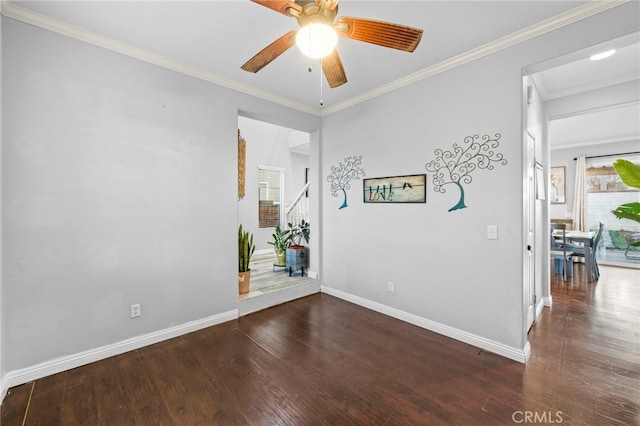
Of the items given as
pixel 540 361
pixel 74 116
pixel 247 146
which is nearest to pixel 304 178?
pixel 247 146

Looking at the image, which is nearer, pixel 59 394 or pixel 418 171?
pixel 59 394

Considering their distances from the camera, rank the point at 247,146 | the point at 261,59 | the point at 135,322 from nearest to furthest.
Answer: the point at 261,59, the point at 135,322, the point at 247,146

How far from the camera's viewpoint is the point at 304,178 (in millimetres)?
7379

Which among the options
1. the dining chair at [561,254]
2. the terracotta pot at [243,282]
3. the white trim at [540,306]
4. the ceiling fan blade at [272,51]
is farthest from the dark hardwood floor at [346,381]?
the ceiling fan blade at [272,51]

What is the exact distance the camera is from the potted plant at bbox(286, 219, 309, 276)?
14.4 ft

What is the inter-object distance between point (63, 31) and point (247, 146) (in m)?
4.09

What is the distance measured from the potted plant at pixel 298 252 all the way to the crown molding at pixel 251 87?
2227 millimetres

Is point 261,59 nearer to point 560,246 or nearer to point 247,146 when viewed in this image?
point 247,146

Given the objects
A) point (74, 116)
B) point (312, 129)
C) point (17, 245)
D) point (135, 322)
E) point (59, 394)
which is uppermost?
point (312, 129)

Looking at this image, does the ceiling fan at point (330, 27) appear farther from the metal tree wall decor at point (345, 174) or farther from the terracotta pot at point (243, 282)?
the terracotta pot at point (243, 282)

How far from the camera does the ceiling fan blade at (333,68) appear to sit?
5.71 feet

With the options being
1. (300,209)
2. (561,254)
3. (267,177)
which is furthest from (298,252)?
(561,254)

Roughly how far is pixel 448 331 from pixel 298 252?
246 cm

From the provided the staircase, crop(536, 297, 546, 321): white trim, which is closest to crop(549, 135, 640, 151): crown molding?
crop(536, 297, 546, 321): white trim
